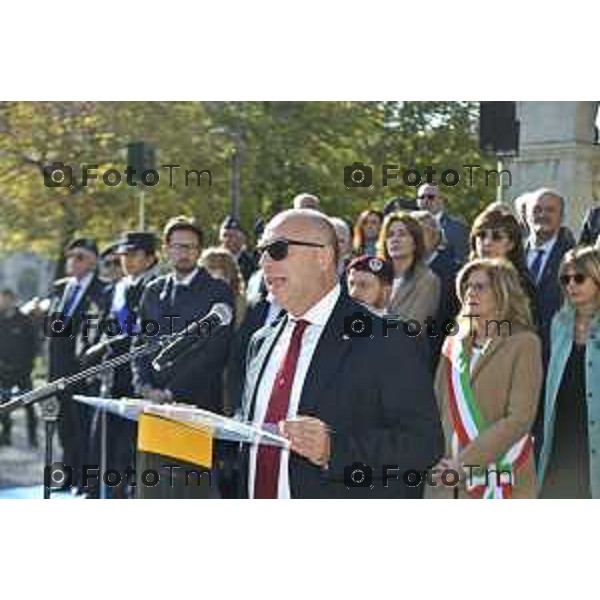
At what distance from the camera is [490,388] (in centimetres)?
493

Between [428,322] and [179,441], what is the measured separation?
5.54 ft

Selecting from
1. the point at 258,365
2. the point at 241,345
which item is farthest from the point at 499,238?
the point at 258,365

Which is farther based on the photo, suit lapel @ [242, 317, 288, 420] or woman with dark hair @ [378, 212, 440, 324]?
woman with dark hair @ [378, 212, 440, 324]

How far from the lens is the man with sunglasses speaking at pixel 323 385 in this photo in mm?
3463

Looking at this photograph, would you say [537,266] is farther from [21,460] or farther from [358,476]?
[21,460]

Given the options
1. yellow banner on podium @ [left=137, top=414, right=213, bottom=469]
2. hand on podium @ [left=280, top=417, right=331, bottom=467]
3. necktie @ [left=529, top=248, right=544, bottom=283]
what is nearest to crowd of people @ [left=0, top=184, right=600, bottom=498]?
necktie @ [left=529, top=248, right=544, bottom=283]

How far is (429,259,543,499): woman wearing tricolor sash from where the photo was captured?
194 inches

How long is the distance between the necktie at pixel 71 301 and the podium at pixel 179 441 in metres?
0.67

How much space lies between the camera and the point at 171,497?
501cm

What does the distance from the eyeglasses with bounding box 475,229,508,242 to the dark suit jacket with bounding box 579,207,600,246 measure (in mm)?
312

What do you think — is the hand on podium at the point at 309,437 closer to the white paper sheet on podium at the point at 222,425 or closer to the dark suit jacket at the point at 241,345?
the white paper sheet on podium at the point at 222,425

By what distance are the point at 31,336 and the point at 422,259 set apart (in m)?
1.68

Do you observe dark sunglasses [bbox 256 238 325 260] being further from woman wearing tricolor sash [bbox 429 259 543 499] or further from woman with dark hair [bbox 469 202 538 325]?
woman with dark hair [bbox 469 202 538 325]

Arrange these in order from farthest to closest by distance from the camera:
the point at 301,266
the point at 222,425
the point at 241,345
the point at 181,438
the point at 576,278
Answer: the point at 241,345 < the point at 576,278 < the point at 181,438 < the point at 301,266 < the point at 222,425
